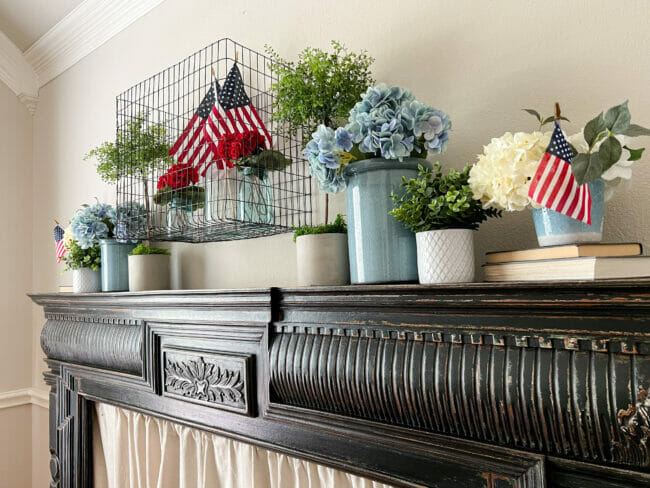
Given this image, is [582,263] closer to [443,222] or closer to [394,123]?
[443,222]

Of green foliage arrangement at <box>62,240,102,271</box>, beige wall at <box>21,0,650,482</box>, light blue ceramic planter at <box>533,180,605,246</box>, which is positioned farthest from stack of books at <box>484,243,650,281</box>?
green foliage arrangement at <box>62,240,102,271</box>

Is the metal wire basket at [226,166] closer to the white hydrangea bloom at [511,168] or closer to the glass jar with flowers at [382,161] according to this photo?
the glass jar with flowers at [382,161]

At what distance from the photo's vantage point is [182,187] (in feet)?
4.34

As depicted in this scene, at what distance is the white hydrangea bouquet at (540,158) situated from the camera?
622mm

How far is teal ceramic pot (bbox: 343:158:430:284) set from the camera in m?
0.84

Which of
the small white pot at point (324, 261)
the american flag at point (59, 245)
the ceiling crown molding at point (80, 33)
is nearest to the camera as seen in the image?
the small white pot at point (324, 261)

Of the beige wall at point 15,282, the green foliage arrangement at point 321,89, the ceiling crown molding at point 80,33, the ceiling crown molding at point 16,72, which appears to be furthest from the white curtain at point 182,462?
the ceiling crown molding at point 16,72

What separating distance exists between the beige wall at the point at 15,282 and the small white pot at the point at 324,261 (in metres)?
2.23

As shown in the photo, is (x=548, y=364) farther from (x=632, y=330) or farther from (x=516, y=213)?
(x=516, y=213)

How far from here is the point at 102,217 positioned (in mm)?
1723

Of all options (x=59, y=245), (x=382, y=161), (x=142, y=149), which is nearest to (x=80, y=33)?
(x=59, y=245)

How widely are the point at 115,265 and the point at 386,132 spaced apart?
117 cm

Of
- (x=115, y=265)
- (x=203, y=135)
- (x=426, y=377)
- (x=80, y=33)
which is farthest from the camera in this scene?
(x=80, y=33)

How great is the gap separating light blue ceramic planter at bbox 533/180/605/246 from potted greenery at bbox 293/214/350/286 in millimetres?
419
